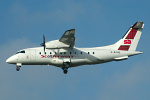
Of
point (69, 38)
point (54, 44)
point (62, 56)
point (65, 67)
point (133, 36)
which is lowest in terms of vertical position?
point (65, 67)

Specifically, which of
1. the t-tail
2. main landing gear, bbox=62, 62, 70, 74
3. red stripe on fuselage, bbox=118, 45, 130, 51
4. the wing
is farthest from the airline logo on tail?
main landing gear, bbox=62, 62, 70, 74

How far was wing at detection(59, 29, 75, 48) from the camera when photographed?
32188 millimetres

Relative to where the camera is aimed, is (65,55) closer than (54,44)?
No

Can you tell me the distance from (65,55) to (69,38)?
2.26 meters

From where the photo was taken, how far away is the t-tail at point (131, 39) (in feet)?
119

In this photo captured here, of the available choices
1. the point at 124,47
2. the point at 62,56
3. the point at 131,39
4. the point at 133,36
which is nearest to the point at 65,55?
the point at 62,56

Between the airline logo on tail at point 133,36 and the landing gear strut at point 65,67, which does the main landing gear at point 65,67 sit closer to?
the landing gear strut at point 65,67

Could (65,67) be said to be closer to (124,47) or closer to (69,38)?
(69,38)

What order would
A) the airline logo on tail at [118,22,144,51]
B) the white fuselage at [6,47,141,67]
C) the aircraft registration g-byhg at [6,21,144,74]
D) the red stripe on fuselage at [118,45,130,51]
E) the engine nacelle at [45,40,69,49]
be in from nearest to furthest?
1. the engine nacelle at [45,40,69,49]
2. the aircraft registration g-byhg at [6,21,144,74]
3. the white fuselage at [6,47,141,67]
4. the red stripe on fuselage at [118,45,130,51]
5. the airline logo on tail at [118,22,144,51]

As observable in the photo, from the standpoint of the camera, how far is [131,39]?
121 feet

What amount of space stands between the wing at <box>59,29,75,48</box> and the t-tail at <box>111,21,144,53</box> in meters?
5.11

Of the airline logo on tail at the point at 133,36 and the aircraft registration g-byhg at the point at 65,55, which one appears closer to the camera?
the aircraft registration g-byhg at the point at 65,55

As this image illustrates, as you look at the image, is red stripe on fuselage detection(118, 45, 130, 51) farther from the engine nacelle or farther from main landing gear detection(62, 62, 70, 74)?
the engine nacelle

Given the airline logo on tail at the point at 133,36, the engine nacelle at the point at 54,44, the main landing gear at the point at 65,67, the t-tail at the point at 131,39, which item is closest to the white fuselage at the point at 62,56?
the main landing gear at the point at 65,67
